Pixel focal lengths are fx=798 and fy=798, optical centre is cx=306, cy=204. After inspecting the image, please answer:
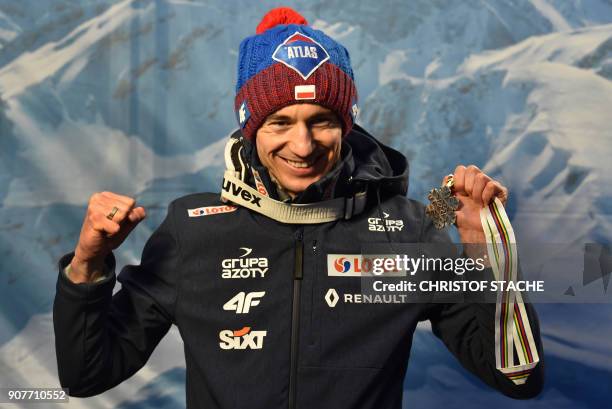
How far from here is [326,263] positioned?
4.22ft

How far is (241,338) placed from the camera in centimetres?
126

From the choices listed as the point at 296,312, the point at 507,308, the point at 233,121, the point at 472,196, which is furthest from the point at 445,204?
the point at 233,121

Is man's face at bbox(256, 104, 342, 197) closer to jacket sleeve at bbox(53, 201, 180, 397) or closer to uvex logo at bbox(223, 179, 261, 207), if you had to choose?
uvex logo at bbox(223, 179, 261, 207)

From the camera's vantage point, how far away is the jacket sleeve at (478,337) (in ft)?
3.94

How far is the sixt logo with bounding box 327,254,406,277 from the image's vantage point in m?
1.29

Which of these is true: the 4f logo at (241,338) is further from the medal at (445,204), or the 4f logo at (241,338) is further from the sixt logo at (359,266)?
the medal at (445,204)

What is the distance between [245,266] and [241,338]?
0.38 ft

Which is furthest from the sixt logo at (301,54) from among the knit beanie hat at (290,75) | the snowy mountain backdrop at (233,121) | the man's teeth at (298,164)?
the snowy mountain backdrop at (233,121)

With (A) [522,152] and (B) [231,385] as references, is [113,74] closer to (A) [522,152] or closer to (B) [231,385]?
(A) [522,152]

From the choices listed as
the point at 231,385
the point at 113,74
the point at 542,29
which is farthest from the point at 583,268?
the point at 113,74

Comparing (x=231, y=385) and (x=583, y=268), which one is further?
(x=583, y=268)

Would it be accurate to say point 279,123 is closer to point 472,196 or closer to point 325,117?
point 325,117

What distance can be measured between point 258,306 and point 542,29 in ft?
5.14

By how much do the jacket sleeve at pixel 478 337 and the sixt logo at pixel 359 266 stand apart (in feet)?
0.25
